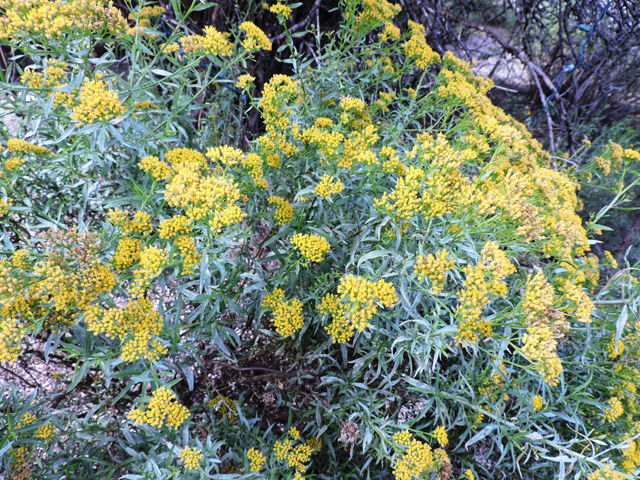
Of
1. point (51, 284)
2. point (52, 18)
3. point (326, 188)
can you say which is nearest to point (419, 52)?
point (326, 188)

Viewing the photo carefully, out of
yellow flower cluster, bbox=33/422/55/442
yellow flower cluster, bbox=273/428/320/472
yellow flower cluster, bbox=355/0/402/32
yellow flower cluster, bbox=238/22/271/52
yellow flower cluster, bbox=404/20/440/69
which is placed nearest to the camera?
yellow flower cluster, bbox=33/422/55/442

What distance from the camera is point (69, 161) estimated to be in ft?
5.67

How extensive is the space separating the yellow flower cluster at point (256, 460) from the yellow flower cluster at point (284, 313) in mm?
627

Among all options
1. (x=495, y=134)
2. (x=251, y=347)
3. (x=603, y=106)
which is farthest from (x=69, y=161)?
(x=603, y=106)

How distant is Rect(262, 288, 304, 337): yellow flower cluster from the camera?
1.76 m

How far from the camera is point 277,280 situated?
74.5 inches

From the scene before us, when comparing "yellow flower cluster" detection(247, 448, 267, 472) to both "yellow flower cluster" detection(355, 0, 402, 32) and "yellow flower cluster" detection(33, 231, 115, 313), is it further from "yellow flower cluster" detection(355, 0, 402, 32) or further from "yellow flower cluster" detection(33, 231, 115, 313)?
"yellow flower cluster" detection(355, 0, 402, 32)

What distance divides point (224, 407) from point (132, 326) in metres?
0.92

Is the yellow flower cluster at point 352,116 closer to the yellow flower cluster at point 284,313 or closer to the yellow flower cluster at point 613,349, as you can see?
the yellow flower cluster at point 284,313

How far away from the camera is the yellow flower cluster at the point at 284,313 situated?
5.77 feet

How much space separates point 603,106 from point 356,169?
514 centimetres

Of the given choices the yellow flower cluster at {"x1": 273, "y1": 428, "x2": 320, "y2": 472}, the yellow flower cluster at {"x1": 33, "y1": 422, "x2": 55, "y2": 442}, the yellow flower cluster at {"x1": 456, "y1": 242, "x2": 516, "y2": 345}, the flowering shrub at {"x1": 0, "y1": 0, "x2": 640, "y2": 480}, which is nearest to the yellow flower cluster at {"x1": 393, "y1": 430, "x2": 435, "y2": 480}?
the flowering shrub at {"x1": 0, "y1": 0, "x2": 640, "y2": 480}

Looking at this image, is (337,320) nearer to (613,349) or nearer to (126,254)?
(126,254)

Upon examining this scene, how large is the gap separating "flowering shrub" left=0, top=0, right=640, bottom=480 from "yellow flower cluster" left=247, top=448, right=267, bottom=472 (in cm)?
1
